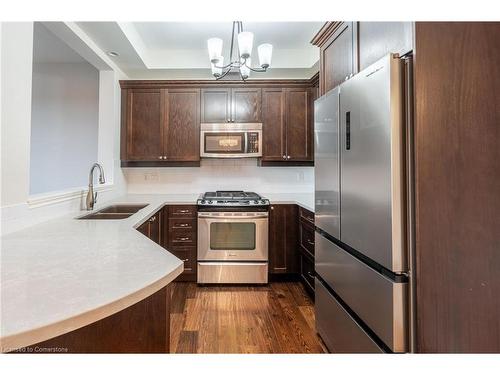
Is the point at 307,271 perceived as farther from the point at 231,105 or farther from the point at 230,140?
the point at 231,105

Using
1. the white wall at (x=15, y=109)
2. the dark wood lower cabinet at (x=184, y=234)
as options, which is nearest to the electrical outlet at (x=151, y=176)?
the dark wood lower cabinet at (x=184, y=234)

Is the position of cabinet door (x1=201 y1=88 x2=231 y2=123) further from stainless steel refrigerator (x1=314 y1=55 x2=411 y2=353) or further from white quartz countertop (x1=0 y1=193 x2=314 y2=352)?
white quartz countertop (x1=0 y1=193 x2=314 y2=352)

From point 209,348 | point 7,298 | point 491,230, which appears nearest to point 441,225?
point 491,230

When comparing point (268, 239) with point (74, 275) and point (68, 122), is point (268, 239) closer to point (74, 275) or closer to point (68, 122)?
point (74, 275)

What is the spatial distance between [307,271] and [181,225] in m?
1.43

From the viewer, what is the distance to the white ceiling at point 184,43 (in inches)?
101

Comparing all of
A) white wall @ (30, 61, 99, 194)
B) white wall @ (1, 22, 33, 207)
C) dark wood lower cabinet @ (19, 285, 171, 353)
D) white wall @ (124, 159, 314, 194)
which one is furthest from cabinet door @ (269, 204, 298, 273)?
white wall @ (30, 61, 99, 194)

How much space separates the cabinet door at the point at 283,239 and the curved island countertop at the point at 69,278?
1.93 m

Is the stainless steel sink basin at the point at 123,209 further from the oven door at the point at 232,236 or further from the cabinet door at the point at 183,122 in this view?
the cabinet door at the point at 183,122

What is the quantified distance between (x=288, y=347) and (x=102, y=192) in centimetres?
221

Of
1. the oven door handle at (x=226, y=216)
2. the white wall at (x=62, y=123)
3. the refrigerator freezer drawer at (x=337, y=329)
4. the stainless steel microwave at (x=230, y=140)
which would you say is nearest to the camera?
the refrigerator freezer drawer at (x=337, y=329)

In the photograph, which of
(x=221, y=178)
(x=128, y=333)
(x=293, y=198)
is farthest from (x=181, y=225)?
(x=128, y=333)

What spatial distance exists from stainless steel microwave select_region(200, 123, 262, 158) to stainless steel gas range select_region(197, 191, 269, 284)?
2.03 feet

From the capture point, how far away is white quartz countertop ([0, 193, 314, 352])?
624 mm
